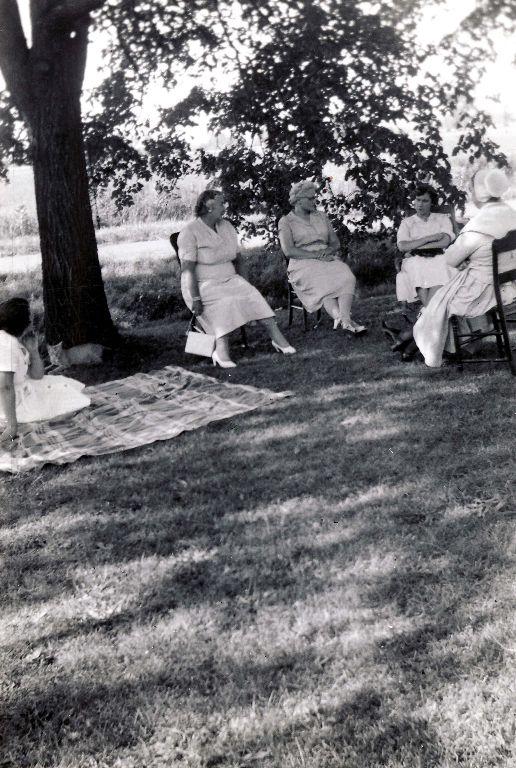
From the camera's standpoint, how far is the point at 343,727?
220 centimetres

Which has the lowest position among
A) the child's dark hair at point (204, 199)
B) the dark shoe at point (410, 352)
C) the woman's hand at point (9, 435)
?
the woman's hand at point (9, 435)

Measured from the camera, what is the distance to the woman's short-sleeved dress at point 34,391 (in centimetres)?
538

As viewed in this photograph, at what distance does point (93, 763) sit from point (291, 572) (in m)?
1.21

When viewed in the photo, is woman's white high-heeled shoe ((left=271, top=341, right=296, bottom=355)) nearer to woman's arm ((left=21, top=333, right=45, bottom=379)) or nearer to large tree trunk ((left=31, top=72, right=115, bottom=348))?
large tree trunk ((left=31, top=72, right=115, bottom=348))

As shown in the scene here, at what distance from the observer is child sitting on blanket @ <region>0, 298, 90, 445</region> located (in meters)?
5.40

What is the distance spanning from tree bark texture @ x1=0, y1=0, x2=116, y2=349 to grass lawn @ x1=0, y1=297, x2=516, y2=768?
3.59 m

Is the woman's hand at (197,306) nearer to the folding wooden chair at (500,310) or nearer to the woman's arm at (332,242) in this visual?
the woman's arm at (332,242)

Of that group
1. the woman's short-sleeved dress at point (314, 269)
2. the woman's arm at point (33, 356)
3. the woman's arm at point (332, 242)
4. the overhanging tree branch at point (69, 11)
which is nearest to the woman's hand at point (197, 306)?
the woman's short-sleeved dress at point (314, 269)

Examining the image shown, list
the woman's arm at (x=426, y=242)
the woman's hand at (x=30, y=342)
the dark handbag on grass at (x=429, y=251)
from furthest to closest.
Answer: the dark handbag on grass at (x=429, y=251)
the woman's arm at (x=426, y=242)
the woman's hand at (x=30, y=342)

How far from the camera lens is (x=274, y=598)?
2.97 meters

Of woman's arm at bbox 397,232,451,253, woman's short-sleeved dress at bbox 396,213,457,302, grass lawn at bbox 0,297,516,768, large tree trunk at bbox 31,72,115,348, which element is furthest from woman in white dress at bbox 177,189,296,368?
grass lawn at bbox 0,297,516,768

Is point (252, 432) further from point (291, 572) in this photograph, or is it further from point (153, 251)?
point (153, 251)

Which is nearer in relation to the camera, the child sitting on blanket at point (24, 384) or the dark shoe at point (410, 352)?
the child sitting on blanket at point (24, 384)

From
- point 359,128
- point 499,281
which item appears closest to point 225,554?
point 499,281
